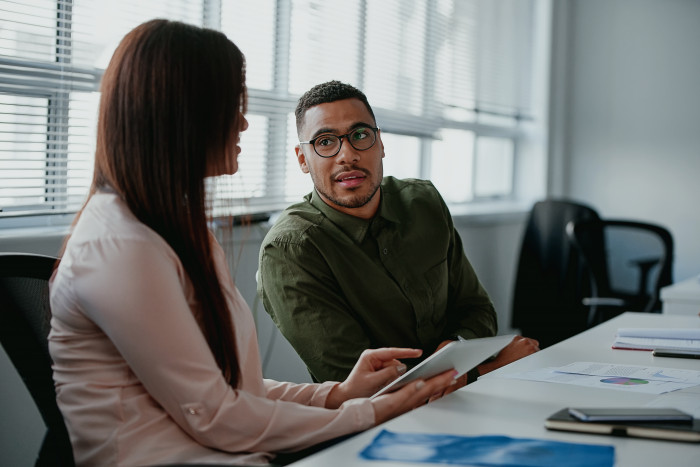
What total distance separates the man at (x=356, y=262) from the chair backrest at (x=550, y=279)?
5.94 feet

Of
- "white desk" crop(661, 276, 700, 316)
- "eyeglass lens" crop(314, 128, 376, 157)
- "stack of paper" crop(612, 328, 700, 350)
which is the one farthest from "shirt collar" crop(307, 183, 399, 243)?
"white desk" crop(661, 276, 700, 316)

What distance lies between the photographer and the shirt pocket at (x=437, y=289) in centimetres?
216

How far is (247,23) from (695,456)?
7.56ft

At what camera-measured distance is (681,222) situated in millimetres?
4785

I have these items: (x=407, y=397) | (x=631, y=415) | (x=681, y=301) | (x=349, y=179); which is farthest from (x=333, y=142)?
(x=681, y=301)

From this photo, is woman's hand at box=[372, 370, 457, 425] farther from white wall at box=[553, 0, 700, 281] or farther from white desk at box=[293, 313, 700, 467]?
white wall at box=[553, 0, 700, 281]

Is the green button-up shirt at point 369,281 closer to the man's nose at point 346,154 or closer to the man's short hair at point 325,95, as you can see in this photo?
the man's nose at point 346,154

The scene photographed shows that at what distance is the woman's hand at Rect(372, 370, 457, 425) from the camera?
1.33 meters

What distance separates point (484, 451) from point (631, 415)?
0.86 feet

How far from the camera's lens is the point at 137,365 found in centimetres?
112

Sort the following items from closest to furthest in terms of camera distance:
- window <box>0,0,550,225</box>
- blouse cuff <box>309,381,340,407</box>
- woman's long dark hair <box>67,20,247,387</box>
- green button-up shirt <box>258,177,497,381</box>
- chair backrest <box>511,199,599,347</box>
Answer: woman's long dark hair <box>67,20,247,387</box> → blouse cuff <box>309,381,340,407</box> → green button-up shirt <box>258,177,497,381</box> → window <box>0,0,550,225</box> → chair backrest <box>511,199,599,347</box>

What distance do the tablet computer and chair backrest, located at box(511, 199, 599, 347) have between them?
8.48 feet

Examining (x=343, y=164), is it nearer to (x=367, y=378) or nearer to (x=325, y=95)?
(x=325, y=95)

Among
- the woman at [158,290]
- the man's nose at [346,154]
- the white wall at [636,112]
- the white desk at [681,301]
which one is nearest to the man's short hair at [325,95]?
the man's nose at [346,154]
